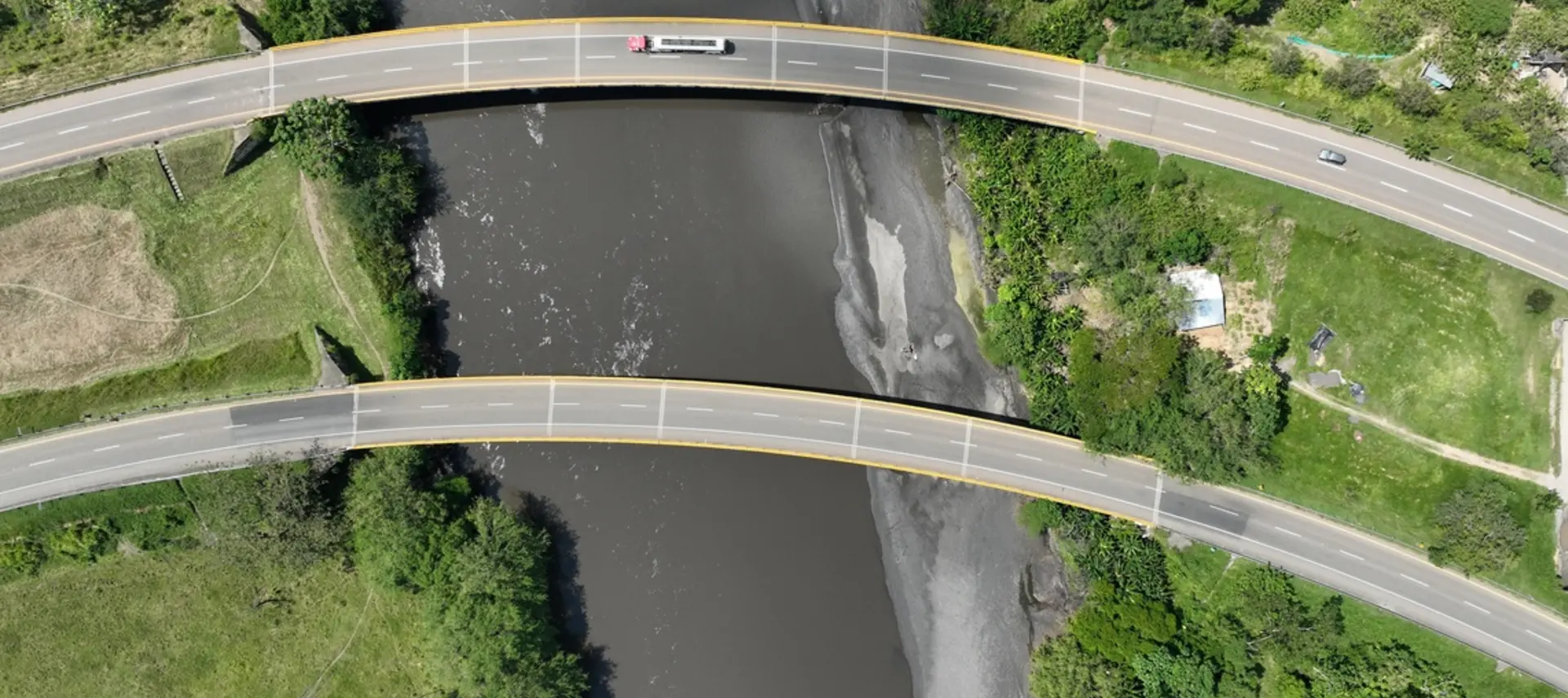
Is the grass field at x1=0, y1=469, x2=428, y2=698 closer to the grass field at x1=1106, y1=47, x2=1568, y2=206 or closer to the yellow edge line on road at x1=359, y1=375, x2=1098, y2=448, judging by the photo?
the yellow edge line on road at x1=359, y1=375, x2=1098, y2=448

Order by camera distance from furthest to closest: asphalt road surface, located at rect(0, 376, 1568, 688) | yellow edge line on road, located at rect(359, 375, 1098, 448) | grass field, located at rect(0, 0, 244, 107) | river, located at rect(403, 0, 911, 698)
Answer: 1. river, located at rect(403, 0, 911, 698)
2. yellow edge line on road, located at rect(359, 375, 1098, 448)
3. asphalt road surface, located at rect(0, 376, 1568, 688)
4. grass field, located at rect(0, 0, 244, 107)

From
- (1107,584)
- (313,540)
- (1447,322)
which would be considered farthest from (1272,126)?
(313,540)

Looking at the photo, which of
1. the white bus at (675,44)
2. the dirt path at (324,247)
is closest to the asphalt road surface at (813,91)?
the white bus at (675,44)

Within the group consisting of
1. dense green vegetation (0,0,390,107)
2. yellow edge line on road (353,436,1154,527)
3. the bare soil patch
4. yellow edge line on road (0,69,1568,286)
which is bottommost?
yellow edge line on road (353,436,1154,527)

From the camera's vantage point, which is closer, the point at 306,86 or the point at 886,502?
the point at 306,86

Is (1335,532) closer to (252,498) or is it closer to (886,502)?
(886,502)

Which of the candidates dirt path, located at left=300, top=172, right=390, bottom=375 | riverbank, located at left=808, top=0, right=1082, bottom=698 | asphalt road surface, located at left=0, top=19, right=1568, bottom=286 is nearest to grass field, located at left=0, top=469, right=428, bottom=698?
dirt path, located at left=300, top=172, right=390, bottom=375

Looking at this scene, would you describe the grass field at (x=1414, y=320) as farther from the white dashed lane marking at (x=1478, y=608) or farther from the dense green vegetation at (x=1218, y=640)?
the dense green vegetation at (x=1218, y=640)
